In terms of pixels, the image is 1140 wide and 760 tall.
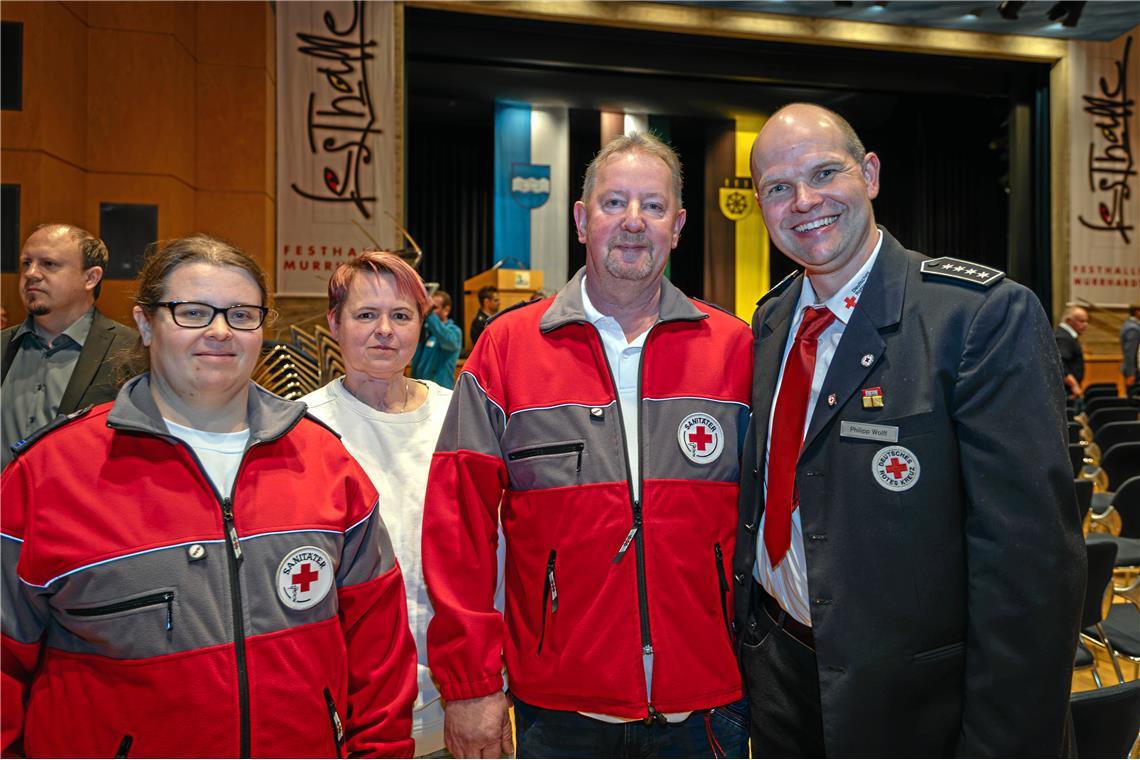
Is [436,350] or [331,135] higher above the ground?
[331,135]

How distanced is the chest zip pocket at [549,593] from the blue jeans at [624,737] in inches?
6.2

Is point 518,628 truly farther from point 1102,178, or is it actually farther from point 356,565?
point 1102,178

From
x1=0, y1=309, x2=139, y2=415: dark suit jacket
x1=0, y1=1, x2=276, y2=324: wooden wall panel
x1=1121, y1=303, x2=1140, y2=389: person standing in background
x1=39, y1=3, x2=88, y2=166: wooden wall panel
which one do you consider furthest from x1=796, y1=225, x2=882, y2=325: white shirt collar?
x1=1121, y1=303, x2=1140, y2=389: person standing in background

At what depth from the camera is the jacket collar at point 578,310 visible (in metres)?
1.66

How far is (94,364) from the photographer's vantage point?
2.84 meters

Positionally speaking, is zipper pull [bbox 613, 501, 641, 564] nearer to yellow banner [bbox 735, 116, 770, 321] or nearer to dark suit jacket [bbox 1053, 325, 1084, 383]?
dark suit jacket [bbox 1053, 325, 1084, 383]

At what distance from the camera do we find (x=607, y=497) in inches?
61.1

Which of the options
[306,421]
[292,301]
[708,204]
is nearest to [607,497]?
[306,421]

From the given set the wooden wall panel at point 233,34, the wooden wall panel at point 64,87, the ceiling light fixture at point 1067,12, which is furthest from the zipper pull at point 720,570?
the ceiling light fixture at point 1067,12

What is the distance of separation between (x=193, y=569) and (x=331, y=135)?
7712 mm

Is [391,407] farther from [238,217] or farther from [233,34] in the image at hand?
[233,34]

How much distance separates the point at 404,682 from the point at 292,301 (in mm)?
7231

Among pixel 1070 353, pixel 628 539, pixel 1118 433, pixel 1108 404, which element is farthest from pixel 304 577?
pixel 1070 353

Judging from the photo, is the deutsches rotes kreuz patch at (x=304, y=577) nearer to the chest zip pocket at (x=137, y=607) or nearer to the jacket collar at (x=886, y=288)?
the chest zip pocket at (x=137, y=607)
